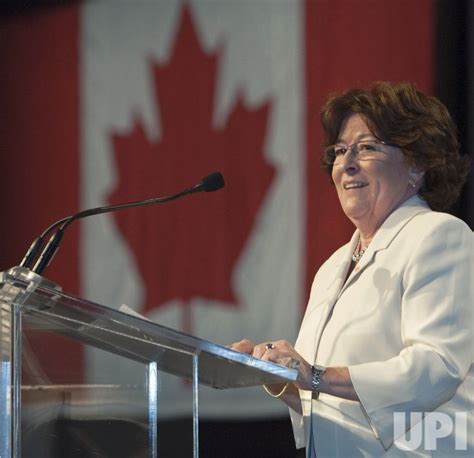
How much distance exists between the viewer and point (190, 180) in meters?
3.37

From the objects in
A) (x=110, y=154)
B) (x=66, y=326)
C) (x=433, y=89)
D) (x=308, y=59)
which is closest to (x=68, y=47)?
(x=110, y=154)

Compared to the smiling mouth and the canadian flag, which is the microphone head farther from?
the canadian flag

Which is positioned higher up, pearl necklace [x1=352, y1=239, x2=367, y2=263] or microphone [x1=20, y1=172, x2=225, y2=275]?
pearl necklace [x1=352, y1=239, x2=367, y2=263]

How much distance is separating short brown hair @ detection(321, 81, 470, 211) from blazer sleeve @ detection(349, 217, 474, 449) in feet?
0.96

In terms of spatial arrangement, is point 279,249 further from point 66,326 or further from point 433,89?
point 66,326

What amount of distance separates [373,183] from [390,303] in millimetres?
337

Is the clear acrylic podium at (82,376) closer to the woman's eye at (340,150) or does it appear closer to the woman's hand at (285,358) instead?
the woman's hand at (285,358)

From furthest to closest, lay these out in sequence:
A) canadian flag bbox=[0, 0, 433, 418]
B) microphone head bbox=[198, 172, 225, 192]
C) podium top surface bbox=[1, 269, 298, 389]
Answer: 1. canadian flag bbox=[0, 0, 433, 418]
2. microphone head bbox=[198, 172, 225, 192]
3. podium top surface bbox=[1, 269, 298, 389]

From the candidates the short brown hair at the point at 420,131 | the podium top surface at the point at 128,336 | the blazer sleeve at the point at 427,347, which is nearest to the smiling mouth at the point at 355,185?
the short brown hair at the point at 420,131

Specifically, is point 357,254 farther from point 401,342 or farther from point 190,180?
point 190,180

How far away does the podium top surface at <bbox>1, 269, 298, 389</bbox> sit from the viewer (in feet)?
5.15

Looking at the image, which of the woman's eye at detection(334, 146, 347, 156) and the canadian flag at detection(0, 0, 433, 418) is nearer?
the woman's eye at detection(334, 146, 347, 156)

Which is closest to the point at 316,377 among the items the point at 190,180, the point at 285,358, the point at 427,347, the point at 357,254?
the point at 285,358

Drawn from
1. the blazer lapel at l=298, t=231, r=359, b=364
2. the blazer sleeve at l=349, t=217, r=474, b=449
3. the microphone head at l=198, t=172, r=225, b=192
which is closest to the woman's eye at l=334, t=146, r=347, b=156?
the blazer lapel at l=298, t=231, r=359, b=364
